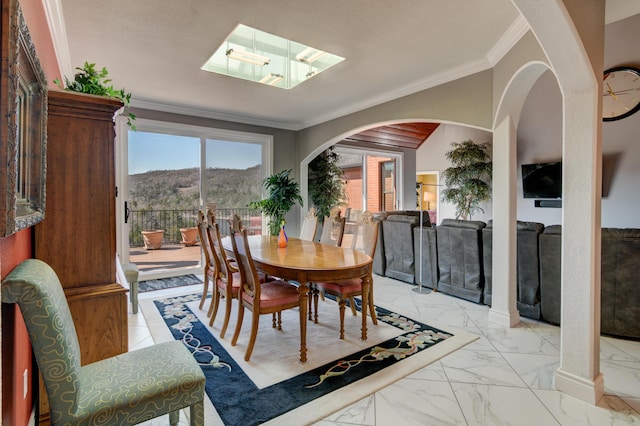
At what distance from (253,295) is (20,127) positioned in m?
1.79

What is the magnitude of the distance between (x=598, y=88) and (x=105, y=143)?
9.71 ft

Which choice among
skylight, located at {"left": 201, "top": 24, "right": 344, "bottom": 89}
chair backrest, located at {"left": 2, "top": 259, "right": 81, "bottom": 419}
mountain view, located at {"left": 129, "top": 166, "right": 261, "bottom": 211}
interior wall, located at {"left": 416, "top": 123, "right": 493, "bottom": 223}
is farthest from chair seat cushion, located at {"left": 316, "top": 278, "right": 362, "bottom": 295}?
interior wall, located at {"left": 416, "top": 123, "right": 493, "bottom": 223}

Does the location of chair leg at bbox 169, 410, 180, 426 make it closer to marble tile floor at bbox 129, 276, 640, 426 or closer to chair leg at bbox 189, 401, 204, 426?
marble tile floor at bbox 129, 276, 640, 426

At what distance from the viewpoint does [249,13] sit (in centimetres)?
250

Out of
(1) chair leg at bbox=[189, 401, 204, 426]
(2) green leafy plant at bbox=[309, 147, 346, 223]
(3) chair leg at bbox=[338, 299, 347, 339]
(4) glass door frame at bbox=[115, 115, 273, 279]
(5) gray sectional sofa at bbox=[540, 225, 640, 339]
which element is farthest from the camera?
(2) green leafy plant at bbox=[309, 147, 346, 223]

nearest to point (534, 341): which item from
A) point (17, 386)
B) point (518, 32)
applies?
point (518, 32)

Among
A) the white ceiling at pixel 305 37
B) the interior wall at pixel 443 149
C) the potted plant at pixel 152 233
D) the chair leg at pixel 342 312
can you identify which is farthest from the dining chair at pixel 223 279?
the interior wall at pixel 443 149

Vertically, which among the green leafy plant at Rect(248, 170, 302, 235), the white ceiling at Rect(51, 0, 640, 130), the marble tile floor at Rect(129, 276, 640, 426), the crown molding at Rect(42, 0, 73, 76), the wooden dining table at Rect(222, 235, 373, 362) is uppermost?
the white ceiling at Rect(51, 0, 640, 130)

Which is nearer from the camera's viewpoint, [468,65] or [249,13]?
[249,13]

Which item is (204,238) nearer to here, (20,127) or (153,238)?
(20,127)

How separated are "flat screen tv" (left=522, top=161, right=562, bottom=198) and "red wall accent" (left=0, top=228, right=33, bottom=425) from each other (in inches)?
283

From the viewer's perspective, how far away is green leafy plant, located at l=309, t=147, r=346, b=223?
262 inches

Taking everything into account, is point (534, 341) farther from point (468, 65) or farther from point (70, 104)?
point (70, 104)

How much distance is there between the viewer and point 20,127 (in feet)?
4.01
